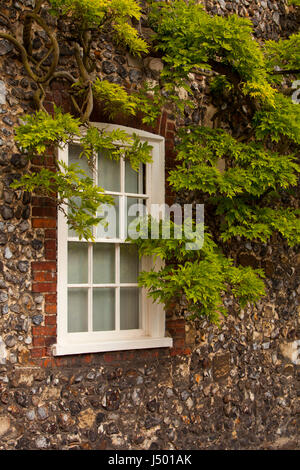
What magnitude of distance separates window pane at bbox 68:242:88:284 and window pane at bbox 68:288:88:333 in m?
0.09

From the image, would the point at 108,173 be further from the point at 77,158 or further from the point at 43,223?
the point at 43,223

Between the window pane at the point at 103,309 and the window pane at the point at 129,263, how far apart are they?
197mm

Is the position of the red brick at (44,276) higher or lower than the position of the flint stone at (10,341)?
higher

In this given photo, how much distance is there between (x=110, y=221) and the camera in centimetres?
479

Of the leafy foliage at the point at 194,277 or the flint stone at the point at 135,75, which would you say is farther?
the flint stone at the point at 135,75

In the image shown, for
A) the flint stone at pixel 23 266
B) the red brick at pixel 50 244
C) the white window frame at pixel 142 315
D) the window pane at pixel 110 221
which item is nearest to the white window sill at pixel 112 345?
the white window frame at pixel 142 315

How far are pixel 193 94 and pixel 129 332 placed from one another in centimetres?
240

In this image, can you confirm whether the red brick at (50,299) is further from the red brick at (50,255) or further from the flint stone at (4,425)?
the flint stone at (4,425)

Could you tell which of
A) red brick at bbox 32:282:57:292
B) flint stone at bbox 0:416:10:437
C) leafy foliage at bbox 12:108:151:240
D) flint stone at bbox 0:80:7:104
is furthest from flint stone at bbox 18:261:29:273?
flint stone at bbox 0:80:7:104

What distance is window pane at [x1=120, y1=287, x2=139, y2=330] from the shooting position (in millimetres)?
4844

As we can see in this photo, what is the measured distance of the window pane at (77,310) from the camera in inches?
179

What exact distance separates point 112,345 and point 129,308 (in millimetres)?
429

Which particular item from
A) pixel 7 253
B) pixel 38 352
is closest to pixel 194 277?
pixel 38 352

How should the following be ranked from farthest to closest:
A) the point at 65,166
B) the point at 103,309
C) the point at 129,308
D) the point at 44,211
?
the point at 129,308, the point at 103,309, the point at 44,211, the point at 65,166
